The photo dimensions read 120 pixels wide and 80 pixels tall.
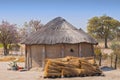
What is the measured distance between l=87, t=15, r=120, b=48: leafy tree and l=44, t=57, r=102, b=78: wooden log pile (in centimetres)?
5377

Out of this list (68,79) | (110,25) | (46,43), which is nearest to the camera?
(68,79)

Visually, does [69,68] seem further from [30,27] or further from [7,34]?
[30,27]

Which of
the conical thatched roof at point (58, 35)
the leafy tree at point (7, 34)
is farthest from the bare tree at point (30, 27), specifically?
the conical thatched roof at point (58, 35)

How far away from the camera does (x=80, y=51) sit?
102ft

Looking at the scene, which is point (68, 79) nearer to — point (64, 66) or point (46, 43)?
point (64, 66)

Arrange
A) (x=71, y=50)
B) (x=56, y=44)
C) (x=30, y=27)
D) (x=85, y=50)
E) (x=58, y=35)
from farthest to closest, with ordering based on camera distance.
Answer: (x=30, y=27) < (x=85, y=50) < (x=71, y=50) < (x=58, y=35) < (x=56, y=44)

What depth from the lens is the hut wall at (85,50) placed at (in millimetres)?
31094

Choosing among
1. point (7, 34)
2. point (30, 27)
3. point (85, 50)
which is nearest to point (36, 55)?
point (85, 50)

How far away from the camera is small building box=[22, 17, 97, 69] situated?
30.3m

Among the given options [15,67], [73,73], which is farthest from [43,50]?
[73,73]

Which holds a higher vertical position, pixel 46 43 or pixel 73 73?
pixel 46 43

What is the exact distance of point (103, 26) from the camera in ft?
265

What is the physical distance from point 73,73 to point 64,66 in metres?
0.94

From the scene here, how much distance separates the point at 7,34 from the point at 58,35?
29289 millimetres
